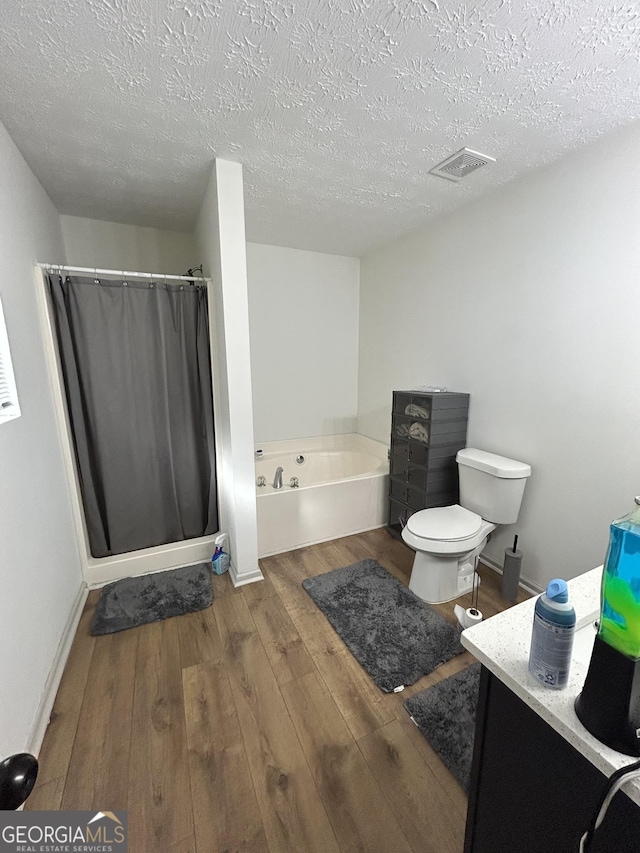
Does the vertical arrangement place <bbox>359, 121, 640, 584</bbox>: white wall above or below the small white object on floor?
above

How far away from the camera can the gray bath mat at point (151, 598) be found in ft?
6.16

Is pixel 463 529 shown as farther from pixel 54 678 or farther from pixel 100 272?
pixel 100 272

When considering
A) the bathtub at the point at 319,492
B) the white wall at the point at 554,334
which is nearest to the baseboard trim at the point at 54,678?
the bathtub at the point at 319,492

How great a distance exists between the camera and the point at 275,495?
2.40m

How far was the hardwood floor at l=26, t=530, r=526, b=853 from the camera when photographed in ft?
3.49

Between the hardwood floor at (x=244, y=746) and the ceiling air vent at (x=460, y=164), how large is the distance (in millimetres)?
2371

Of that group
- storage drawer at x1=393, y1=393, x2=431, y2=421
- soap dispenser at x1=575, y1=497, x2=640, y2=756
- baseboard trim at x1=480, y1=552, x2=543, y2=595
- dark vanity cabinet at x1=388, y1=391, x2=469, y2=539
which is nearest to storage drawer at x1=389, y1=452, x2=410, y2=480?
dark vanity cabinet at x1=388, y1=391, x2=469, y2=539

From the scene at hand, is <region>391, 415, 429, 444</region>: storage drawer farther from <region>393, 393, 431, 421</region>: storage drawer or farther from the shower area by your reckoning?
the shower area

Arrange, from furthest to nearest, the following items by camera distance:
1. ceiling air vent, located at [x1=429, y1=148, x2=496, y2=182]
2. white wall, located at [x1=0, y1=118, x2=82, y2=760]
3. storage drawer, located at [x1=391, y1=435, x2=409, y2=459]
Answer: storage drawer, located at [x1=391, y1=435, x2=409, y2=459], ceiling air vent, located at [x1=429, y1=148, x2=496, y2=182], white wall, located at [x1=0, y1=118, x2=82, y2=760]

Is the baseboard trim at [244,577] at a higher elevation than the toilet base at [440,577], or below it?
below

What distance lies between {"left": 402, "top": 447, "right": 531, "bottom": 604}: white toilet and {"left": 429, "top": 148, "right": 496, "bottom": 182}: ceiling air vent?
160 centimetres

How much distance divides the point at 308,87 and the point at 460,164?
93 centimetres

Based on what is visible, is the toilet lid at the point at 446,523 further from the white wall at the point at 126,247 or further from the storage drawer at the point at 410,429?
the white wall at the point at 126,247

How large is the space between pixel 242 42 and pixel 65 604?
2459 millimetres
